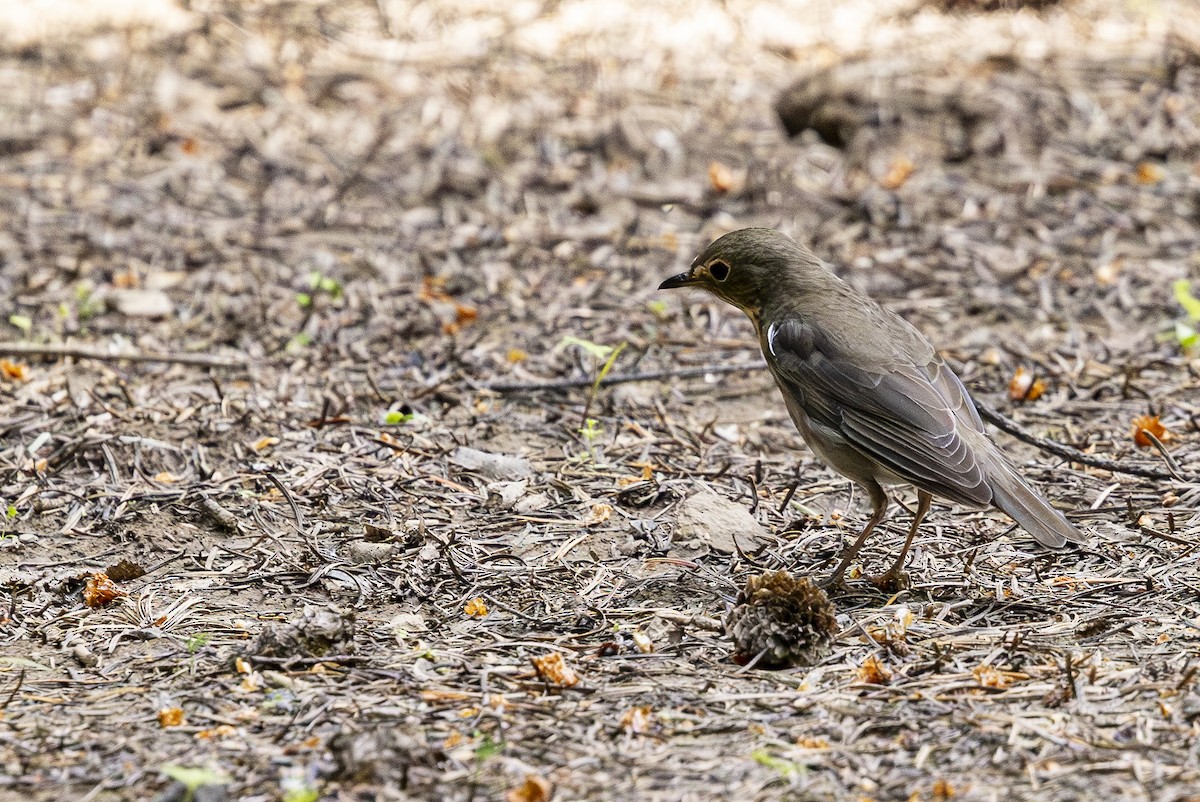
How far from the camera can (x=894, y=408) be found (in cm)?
527

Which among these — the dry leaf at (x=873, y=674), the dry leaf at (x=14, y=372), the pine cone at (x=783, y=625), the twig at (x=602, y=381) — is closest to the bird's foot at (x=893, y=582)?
the pine cone at (x=783, y=625)

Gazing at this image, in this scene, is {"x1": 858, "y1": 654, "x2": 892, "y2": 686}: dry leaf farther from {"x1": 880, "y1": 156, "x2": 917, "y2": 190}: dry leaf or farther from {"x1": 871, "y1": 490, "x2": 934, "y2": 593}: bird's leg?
{"x1": 880, "y1": 156, "x2": 917, "y2": 190}: dry leaf

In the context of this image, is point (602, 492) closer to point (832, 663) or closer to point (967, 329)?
point (832, 663)

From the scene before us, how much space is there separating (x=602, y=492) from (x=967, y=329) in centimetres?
289

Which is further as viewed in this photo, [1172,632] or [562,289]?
[562,289]

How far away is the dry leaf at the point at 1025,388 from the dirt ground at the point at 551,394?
0.11ft

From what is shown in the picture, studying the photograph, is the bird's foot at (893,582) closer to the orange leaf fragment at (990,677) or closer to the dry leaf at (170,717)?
the orange leaf fragment at (990,677)

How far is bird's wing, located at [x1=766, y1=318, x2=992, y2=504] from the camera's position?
4961 mm

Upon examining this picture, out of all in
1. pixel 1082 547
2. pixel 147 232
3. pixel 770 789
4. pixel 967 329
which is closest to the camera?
pixel 770 789

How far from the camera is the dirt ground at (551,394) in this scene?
3.81m

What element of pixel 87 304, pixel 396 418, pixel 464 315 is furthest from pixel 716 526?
pixel 87 304

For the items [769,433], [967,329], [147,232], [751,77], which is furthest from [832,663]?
[751,77]

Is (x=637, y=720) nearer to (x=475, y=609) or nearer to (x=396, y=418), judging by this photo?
(x=475, y=609)

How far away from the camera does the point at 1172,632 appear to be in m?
4.35
